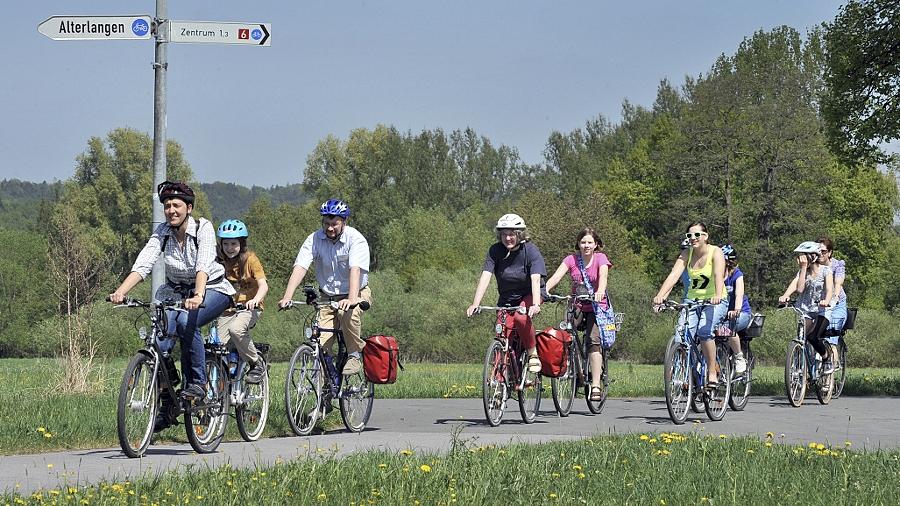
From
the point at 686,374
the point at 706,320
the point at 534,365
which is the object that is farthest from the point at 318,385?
the point at 706,320

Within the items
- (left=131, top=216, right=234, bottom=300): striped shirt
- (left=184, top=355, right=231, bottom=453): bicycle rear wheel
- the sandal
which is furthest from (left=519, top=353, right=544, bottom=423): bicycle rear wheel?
(left=131, top=216, right=234, bottom=300): striped shirt

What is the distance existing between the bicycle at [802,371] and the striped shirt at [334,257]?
6365 millimetres

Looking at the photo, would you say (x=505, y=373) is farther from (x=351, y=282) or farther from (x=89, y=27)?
(x=89, y=27)

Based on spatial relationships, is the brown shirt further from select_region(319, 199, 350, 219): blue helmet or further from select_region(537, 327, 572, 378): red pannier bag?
select_region(537, 327, 572, 378): red pannier bag

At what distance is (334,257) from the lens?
11.7m

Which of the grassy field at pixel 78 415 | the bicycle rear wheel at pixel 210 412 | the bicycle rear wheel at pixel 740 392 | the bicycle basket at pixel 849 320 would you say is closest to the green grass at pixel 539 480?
the bicycle rear wheel at pixel 210 412

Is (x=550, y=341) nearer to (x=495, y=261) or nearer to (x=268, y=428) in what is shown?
(x=495, y=261)

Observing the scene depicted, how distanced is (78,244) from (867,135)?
20.2 m

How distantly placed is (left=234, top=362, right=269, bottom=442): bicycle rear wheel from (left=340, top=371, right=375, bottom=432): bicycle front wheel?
0.83 meters

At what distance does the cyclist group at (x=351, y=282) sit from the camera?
9.77m

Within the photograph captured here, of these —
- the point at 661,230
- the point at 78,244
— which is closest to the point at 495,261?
the point at 78,244

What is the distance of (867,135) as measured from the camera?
20516 mm

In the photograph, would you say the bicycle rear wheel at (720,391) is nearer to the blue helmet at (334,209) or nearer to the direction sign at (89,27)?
the blue helmet at (334,209)

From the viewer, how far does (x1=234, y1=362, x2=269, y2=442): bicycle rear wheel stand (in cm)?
1072
